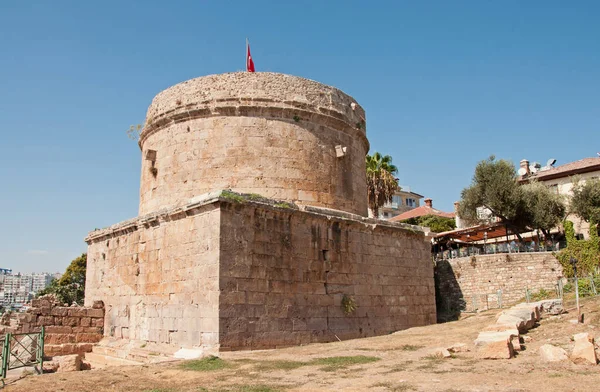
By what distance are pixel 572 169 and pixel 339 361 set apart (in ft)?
98.8

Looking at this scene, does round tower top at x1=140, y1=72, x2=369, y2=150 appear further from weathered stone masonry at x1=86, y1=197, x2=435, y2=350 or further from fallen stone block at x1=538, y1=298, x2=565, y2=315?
fallen stone block at x1=538, y1=298, x2=565, y2=315

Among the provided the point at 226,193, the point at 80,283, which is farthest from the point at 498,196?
the point at 80,283

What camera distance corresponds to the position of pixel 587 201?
26.3 metres

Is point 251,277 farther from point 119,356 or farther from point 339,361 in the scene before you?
point 119,356

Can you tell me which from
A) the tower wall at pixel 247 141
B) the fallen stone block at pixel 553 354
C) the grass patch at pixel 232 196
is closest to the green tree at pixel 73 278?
the tower wall at pixel 247 141

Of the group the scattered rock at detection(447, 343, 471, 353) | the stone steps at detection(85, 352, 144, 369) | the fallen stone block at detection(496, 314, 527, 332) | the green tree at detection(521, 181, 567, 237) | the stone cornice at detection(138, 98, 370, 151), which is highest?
the stone cornice at detection(138, 98, 370, 151)

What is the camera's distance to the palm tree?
88.3 feet

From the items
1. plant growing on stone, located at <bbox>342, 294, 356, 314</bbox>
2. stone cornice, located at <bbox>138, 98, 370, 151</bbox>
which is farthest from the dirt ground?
stone cornice, located at <bbox>138, 98, 370, 151</bbox>

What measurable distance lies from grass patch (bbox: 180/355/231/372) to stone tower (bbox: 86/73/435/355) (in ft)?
2.15

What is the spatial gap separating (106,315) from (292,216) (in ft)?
21.4

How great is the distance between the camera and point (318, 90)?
13586 millimetres

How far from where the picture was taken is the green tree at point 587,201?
25859 mm

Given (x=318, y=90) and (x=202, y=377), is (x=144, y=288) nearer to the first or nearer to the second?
(x=202, y=377)

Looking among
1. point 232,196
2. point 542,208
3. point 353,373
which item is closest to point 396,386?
point 353,373
